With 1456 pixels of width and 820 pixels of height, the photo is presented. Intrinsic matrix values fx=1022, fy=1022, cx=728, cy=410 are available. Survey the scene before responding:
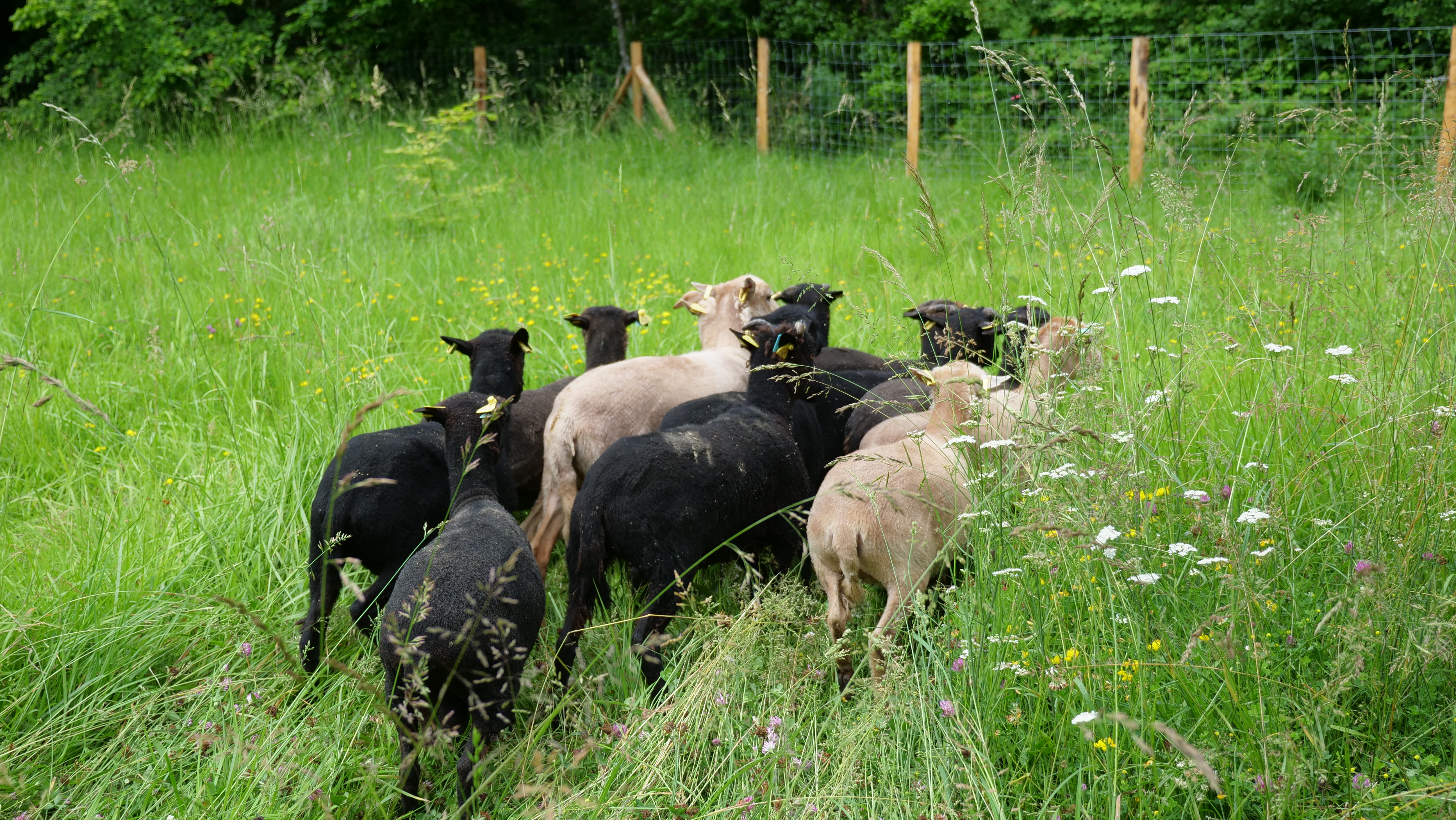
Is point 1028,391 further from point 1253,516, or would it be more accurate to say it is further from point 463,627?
point 463,627

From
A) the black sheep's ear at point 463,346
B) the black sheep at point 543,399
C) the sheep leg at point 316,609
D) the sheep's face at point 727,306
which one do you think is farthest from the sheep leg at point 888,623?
the sheep's face at point 727,306

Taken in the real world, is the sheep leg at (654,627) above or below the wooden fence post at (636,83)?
below

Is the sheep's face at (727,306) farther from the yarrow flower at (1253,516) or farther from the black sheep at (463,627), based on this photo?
the yarrow flower at (1253,516)

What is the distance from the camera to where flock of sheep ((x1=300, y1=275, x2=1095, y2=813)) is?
3000mm

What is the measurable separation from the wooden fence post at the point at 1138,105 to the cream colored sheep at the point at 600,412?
706 cm

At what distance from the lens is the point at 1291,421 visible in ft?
12.2

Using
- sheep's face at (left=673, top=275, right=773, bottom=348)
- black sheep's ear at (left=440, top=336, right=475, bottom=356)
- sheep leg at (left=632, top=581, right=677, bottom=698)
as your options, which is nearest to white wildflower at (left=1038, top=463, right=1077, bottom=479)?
sheep leg at (left=632, top=581, right=677, bottom=698)

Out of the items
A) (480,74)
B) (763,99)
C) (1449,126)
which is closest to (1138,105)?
(1449,126)

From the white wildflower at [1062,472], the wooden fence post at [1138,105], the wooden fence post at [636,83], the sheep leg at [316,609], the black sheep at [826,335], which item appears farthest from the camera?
the wooden fence post at [636,83]

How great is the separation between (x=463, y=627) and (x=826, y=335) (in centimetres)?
276

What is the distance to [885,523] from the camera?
3.49 metres

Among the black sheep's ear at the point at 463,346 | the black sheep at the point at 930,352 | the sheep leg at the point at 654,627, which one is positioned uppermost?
the black sheep's ear at the point at 463,346

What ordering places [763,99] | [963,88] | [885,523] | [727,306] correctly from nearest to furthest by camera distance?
[885,523] → [727,306] → [763,99] → [963,88]

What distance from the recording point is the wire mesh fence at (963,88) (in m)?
11.2
